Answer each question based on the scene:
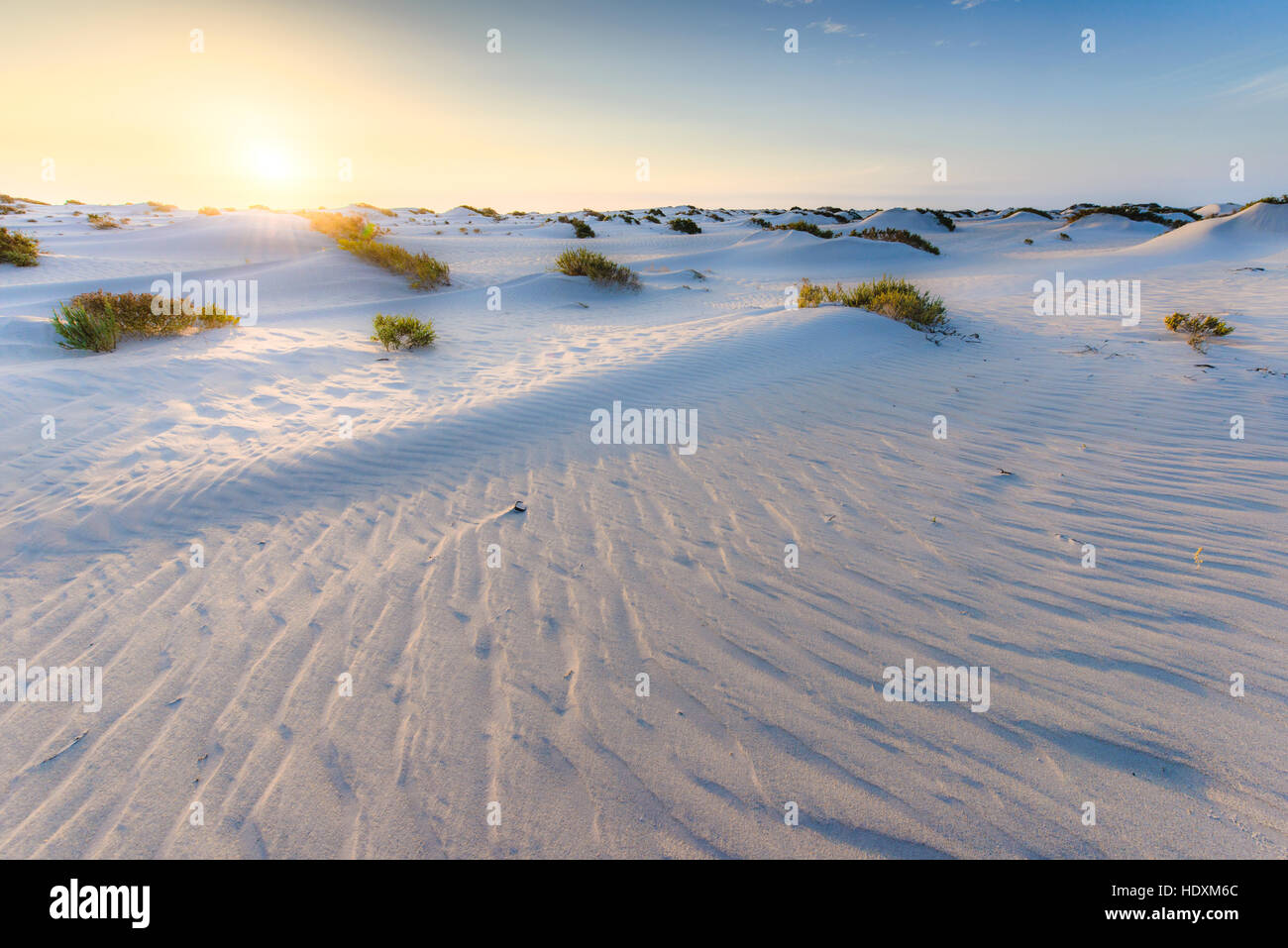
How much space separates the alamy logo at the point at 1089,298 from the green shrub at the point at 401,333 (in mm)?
11328

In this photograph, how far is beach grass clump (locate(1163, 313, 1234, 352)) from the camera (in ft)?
24.5

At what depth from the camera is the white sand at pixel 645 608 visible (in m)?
1.92

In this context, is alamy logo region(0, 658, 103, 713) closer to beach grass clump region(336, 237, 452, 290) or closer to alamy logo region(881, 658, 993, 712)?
alamy logo region(881, 658, 993, 712)

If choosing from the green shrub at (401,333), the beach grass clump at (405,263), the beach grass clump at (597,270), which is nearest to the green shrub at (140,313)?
the green shrub at (401,333)

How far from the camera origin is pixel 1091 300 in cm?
1115

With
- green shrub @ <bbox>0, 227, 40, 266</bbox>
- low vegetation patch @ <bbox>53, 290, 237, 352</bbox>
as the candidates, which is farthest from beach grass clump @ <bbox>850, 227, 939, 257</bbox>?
green shrub @ <bbox>0, 227, 40, 266</bbox>

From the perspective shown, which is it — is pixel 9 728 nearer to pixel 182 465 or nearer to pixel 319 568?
pixel 319 568

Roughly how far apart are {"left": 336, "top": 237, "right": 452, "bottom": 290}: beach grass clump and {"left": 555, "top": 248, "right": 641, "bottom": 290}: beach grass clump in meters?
3.12

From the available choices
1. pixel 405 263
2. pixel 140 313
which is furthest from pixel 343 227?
pixel 140 313
